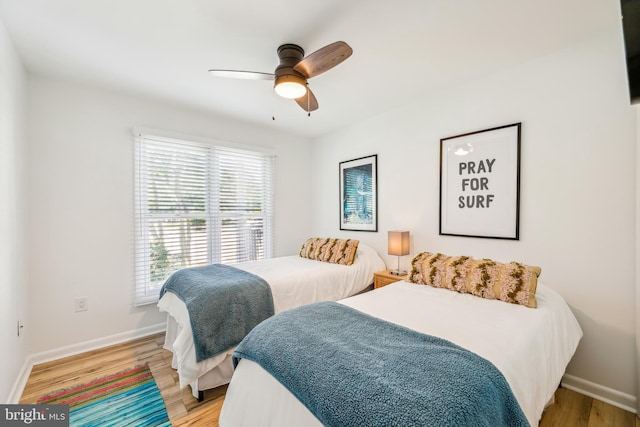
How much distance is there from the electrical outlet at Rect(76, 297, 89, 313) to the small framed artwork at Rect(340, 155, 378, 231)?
2.91 metres

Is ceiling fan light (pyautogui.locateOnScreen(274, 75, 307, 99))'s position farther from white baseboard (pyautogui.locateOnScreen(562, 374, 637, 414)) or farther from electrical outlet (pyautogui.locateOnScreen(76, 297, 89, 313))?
white baseboard (pyautogui.locateOnScreen(562, 374, 637, 414))

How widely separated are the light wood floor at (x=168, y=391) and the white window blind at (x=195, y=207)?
1.86ft

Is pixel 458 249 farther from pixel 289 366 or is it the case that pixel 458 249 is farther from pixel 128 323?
pixel 128 323

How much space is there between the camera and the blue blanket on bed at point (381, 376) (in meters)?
0.88

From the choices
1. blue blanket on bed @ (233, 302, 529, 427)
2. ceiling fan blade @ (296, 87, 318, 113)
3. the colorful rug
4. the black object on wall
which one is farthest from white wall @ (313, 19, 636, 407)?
the colorful rug

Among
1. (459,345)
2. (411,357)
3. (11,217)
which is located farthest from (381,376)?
(11,217)

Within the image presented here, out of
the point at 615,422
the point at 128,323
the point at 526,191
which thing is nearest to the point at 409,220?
the point at 526,191

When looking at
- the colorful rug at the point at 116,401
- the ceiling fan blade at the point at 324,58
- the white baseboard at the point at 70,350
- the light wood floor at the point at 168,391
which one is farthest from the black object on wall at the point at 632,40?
the white baseboard at the point at 70,350

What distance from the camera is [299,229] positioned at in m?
4.26

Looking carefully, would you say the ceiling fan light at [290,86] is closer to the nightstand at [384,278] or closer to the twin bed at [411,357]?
the twin bed at [411,357]

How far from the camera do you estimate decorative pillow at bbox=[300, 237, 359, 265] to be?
123 inches

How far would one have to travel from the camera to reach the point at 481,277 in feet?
6.48

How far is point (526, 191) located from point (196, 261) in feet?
11.1

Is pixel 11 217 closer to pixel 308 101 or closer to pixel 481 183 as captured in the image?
pixel 308 101
